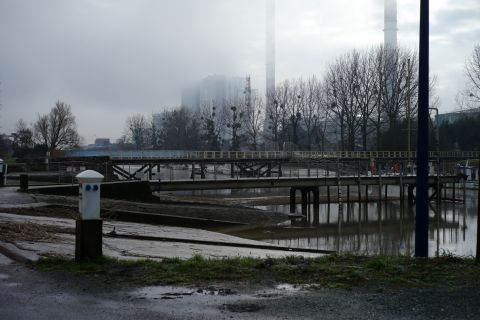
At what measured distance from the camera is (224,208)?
30.1 meters

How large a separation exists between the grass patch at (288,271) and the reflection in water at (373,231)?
34.2 feet

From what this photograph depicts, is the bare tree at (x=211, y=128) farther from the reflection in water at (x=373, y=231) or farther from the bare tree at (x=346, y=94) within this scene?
the reflection in water at (x=373, y=231)

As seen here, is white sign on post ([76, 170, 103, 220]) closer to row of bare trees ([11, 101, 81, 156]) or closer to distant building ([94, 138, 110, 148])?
row of bare trees ([11, 101, 81, 156])

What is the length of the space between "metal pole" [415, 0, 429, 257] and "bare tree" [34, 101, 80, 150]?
8978 cm

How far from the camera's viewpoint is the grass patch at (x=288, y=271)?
696 cm

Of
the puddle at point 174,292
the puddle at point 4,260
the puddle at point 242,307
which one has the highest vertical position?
the puddle at point 242,307

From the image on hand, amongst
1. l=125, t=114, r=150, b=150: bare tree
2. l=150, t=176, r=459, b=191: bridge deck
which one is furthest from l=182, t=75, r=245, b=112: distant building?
l=150, t=176, r=459, b=191: bridge deck

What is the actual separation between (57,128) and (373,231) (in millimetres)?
74139

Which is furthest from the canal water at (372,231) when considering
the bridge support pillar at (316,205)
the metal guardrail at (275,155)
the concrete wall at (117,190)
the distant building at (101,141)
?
the distant building at (101,141)

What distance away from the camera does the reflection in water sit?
2395 centimetres

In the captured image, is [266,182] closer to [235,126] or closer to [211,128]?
[235,126]

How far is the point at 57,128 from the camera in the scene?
92750mm

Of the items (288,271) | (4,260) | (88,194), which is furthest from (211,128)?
(288,271)

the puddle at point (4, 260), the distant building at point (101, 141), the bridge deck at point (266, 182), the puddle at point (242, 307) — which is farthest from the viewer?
the distant building at point (101, 141)
